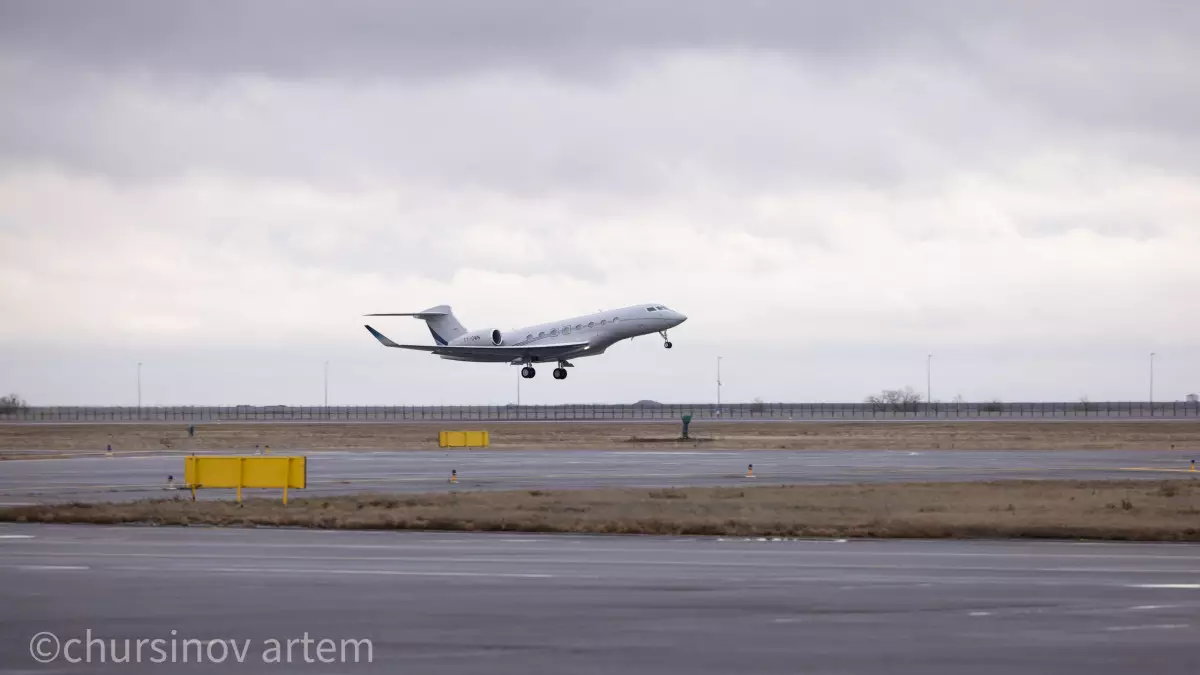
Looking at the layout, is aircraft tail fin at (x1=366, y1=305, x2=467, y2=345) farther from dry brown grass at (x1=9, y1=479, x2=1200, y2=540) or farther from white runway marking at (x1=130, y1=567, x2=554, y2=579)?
white runway marking at (x1=130, y1=567, x2=554, y2=579)

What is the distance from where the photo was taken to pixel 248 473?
34188 millimetres

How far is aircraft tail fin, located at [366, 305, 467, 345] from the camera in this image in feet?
378

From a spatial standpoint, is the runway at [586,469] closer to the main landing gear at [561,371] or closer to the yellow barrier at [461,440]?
the yellow barrier at [461,440]

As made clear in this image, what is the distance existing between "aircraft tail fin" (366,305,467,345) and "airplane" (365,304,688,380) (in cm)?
1054

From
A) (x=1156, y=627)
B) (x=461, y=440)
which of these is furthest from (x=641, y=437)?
(x=1156, y=627)

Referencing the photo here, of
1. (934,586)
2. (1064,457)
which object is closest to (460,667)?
(934,586)

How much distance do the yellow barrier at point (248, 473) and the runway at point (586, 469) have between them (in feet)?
3.63

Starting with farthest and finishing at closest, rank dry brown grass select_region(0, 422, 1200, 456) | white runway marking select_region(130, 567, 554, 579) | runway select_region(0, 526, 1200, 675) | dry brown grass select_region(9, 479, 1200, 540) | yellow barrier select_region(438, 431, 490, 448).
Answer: dry brown grass select_region(0, 422, 1200, 456)
yellow barrier select_region(438, 431, 490, 448)
dry brown grass select_region(9, 479, 1200, 540)
white runway marking select_region(130, 567, 554, 579)
runway select_region(0, 526, 1200, 675)

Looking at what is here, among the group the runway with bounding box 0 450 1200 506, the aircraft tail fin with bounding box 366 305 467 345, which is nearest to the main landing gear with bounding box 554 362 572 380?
the aircraft tail fin with bounding box 366 305 467 345

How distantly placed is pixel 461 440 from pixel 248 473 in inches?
1401

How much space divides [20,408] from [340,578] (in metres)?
183

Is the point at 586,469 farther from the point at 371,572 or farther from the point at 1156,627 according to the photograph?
the point at 1156,627

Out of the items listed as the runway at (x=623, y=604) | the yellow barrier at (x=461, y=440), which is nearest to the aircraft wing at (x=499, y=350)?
the yellow barrier at (x=461, y=440)

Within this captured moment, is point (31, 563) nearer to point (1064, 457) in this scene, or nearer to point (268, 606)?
point (268, 606)
